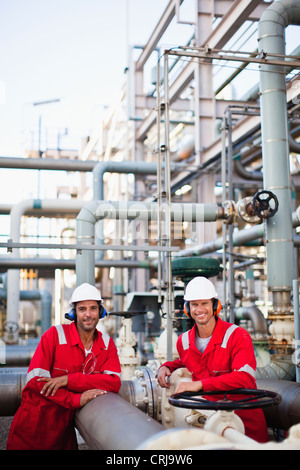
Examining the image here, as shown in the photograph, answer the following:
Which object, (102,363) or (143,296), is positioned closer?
(102,363)

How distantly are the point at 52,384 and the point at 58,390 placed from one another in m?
0.06

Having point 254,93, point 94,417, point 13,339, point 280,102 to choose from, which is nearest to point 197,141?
point 254,93

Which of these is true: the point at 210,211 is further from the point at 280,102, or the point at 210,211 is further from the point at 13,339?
the point at 13,339

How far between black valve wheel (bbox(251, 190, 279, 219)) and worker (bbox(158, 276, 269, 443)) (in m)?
2.23

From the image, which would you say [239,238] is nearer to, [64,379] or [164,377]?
[164,377]

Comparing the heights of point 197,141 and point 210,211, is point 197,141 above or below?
above

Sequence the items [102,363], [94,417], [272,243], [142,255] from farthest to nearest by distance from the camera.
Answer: [142,255] < [272,243] < [102,363] < [94,417]

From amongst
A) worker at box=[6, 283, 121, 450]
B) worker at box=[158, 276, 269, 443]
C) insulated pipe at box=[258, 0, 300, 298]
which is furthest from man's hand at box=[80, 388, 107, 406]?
insulated pipe at box=[258, 0, 300, 298]

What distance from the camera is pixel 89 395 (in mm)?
2525

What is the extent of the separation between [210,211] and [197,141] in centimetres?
287

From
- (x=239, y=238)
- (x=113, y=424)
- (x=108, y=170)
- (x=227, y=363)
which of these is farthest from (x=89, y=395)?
(x=108, y=170)

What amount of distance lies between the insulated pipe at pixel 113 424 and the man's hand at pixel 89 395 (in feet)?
0.10
